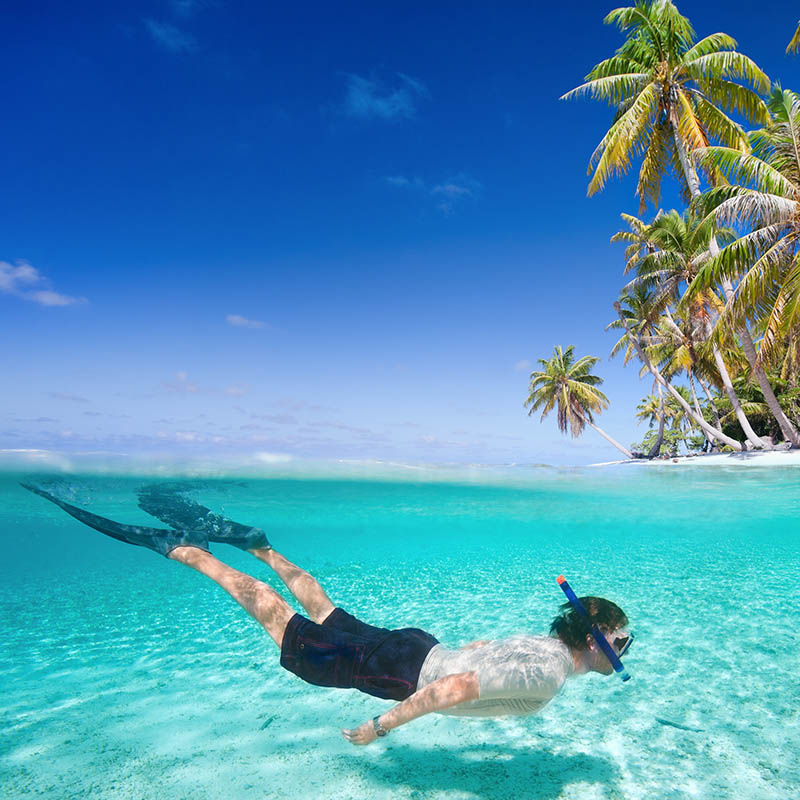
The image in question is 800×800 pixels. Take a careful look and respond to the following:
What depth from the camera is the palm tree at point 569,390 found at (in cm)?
4078

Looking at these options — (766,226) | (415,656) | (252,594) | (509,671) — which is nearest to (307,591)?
(252,594)

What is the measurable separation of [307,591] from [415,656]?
1.18m

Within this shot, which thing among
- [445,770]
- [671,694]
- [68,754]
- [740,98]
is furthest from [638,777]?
[740,98]

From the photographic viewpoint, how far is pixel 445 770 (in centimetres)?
426

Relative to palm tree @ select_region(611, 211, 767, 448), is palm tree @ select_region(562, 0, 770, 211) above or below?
above

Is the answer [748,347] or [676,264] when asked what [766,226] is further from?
[676,264]

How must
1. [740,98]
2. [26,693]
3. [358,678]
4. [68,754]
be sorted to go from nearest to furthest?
1. [358,678]
2. [68,754]
3. [26,693]
4. [740,98]

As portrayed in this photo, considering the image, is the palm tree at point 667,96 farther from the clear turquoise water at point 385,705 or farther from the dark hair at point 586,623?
the dark hair at point 586,623

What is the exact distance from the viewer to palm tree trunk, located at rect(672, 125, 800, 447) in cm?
1538

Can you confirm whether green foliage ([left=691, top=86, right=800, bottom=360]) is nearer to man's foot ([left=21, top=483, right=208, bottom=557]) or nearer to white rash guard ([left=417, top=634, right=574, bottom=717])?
white rash guard ([left=417, top=634, right=574, bottom=717])

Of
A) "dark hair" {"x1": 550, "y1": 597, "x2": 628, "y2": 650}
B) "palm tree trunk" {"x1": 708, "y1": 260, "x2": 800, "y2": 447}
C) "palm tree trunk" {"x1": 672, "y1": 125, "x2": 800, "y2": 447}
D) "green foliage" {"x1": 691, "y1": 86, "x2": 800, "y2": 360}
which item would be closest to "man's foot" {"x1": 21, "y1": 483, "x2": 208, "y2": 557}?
"dark hair" {"x1": 550, "y1": 597, "x2": 628, "y2": 650}

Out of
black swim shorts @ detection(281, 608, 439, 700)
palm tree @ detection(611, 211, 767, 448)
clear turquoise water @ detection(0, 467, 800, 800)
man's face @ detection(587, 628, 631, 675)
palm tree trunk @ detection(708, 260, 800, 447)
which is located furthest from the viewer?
palm tree @ detection(611, 211, 767, 448)

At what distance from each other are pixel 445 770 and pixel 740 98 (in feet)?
74.0

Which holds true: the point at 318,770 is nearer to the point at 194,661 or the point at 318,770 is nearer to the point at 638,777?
the point at 638,777
